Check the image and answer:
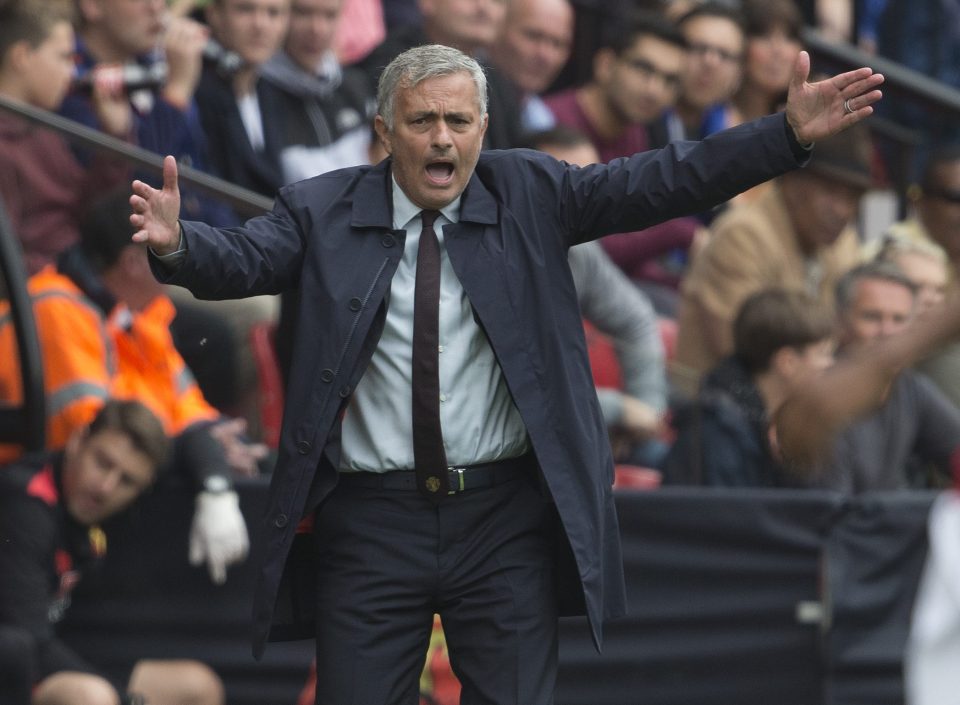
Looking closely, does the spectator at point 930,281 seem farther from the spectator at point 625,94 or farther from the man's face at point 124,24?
the man's face at point 124,24

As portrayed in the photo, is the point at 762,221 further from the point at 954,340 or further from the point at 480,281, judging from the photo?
the point at 954,340

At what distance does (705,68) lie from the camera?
10219 mm

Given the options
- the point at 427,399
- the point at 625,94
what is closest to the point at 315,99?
the point at 625,94

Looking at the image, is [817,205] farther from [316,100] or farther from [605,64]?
[316,100]

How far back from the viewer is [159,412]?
7098 mm

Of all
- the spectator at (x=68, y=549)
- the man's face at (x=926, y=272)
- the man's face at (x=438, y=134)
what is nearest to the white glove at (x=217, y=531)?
the spectator at (x=68, y=549)

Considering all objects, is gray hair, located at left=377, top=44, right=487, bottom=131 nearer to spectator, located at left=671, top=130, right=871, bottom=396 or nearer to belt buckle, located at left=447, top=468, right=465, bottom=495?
belt buckle, located at left=447, top=468, right=465, bottom=495

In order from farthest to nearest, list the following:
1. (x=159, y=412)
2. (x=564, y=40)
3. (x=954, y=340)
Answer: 1. (x=564, y=40)
2. (x=159, y=412)
3. (x=954, y=340)

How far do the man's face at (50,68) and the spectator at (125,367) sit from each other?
0.75 metres

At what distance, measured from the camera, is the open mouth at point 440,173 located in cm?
480

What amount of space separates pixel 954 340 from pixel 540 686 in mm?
1711

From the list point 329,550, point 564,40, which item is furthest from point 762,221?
point 329,550

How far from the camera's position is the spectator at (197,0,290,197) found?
26.7ft

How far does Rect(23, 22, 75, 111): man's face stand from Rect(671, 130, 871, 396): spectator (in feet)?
10.1
